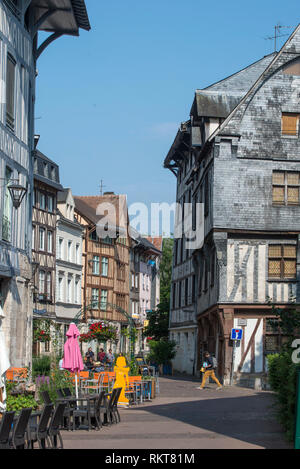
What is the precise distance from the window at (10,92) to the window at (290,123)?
14.7 meters

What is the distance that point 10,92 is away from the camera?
24.5 metres

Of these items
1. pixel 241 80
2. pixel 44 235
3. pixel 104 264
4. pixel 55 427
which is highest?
pixel 241 80

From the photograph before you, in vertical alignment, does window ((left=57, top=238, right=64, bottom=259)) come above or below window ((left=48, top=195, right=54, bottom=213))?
below

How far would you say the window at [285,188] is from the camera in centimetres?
3541

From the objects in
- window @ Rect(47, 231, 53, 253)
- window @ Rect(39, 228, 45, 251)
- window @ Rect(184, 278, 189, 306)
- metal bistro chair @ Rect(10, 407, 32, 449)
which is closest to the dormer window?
metal bistro chair @ Rect(10, 407, 32, 449)

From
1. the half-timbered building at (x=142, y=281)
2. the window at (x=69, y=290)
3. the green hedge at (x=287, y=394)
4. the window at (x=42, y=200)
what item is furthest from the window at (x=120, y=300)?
the green hedge at (x=287, y=394)

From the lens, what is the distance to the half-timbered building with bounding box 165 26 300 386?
3466cm

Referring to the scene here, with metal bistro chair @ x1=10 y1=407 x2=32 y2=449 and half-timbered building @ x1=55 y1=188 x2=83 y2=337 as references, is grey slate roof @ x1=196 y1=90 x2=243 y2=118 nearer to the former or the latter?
half-timbered building @ x1=55 y1=188 x2=83 y2=337

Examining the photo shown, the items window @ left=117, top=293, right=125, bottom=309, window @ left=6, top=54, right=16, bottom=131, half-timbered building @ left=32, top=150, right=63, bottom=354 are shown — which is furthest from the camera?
window @ left=117, top=293, right=125, bottom=309

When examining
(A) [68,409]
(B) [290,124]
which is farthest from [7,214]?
(B) [290,124]

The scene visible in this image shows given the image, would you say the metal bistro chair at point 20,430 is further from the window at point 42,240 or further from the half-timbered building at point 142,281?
the half-timbered building at point 142,281

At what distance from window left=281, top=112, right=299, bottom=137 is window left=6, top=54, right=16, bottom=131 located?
14693mm

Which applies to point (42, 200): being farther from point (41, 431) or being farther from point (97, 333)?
point (41, 431)

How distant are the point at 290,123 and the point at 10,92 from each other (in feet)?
50.2
